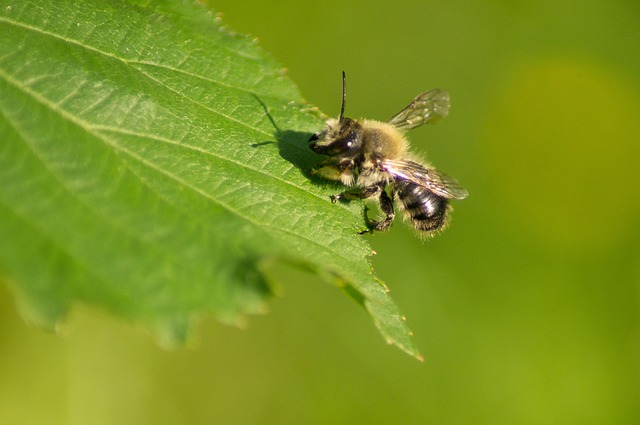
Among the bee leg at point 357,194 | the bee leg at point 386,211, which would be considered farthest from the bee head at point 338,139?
the bee leg at point 386,211

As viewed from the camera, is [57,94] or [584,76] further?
[584,76]

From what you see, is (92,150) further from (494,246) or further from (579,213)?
(579,213)

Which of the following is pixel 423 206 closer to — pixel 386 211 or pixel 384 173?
pixel 386 211

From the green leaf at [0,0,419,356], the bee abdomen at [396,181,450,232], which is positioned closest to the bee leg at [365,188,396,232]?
the bee abdomen at [396,181,450,232]

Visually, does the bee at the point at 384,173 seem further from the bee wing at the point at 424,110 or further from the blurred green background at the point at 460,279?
the blurred green background at the point at 460,279

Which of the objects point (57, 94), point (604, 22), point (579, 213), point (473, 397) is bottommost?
point (473, 397)

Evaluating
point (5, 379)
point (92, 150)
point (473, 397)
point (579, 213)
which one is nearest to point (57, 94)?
point (92, 150)

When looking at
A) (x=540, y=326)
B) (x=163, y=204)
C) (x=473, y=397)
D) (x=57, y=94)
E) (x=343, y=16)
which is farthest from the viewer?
(x=343, y=16)
